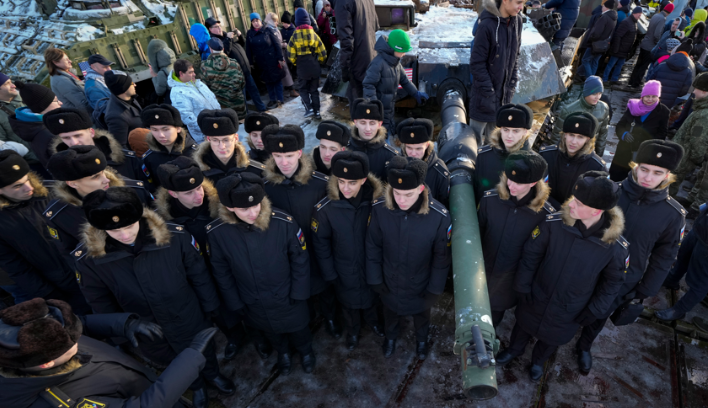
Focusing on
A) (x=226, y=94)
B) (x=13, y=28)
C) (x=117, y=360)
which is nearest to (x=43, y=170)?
(x=226, y=94)

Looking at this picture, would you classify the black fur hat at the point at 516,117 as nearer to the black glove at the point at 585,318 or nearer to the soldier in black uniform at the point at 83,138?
the black glove at the point at 585,318

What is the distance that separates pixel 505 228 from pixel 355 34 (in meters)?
4.02

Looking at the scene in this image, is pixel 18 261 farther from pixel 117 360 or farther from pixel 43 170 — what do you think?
pixel 43 170

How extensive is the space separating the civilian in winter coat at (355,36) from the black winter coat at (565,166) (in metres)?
2.80

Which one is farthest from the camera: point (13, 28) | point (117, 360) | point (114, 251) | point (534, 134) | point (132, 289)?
point (13, 28)

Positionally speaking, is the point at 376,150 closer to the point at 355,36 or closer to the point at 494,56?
the point at 494,56

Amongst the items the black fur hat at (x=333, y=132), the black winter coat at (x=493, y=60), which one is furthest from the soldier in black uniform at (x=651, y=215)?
the black fur hat at (x=333, y=132)

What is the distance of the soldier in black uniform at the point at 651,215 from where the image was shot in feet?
9.10

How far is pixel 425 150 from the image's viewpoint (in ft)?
11.4

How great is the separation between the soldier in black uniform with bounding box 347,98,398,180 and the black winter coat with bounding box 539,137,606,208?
154 cm

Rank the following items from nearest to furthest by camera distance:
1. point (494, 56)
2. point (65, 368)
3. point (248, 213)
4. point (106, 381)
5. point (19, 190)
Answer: point (65, 368)
point (106, 381)
point (248, 213)
point (19, 190)
point (494, 56)

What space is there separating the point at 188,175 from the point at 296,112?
4895 mm

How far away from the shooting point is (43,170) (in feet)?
16.1

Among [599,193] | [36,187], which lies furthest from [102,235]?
[599,193]
